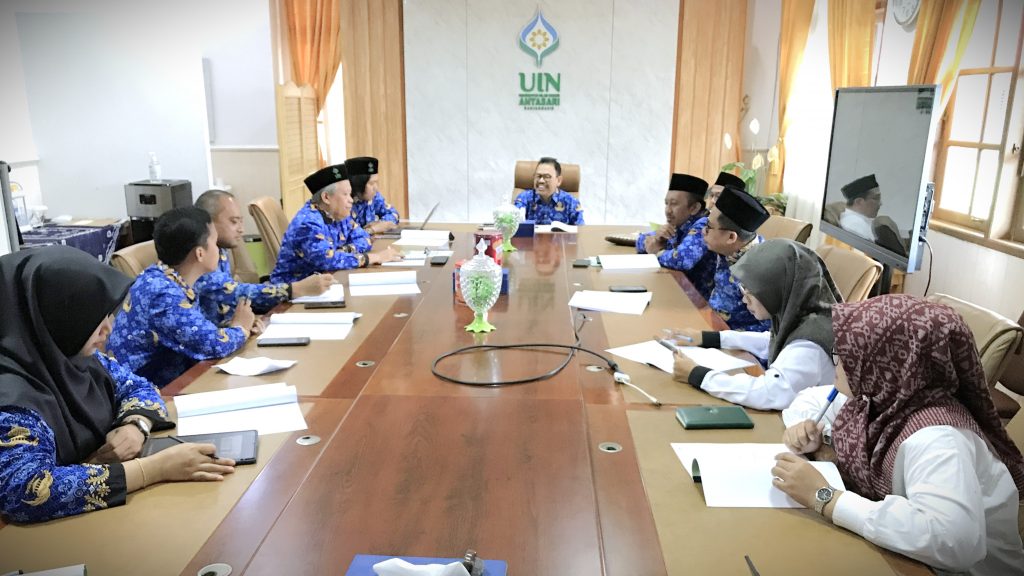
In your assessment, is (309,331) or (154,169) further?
(154,169)

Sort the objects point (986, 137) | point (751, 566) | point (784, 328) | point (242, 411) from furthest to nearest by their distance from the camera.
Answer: point (986, 137)
point (784, 328)
point (242, 411)
point (751, 566)

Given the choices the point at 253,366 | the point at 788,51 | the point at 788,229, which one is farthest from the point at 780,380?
the point at 788,51

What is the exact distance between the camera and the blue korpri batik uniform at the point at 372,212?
4.46 metres

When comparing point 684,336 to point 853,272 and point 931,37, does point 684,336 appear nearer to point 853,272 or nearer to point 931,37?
point 853,272

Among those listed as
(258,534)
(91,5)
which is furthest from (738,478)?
(91,5)

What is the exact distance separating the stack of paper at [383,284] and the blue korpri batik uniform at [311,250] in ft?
0.95

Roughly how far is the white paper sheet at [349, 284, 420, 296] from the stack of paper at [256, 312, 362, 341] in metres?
0.29

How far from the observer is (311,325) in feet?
7.54

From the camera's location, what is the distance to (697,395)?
178 centimetres

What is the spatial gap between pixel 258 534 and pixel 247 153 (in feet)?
17.7

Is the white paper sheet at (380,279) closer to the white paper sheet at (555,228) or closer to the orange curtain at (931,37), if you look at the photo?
the white paper sheet at (555,228)

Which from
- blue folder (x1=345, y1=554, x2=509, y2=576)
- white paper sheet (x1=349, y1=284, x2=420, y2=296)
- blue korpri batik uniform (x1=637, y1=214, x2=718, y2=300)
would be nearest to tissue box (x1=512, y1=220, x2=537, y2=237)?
blue korpri batik uniform (x1=637, y1=214, x2=718, y2=300)

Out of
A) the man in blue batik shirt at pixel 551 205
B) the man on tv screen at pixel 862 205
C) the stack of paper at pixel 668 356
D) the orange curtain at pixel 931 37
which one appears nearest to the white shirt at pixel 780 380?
the stack of paper at pixel 668 356

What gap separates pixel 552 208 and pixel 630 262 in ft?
4.64
